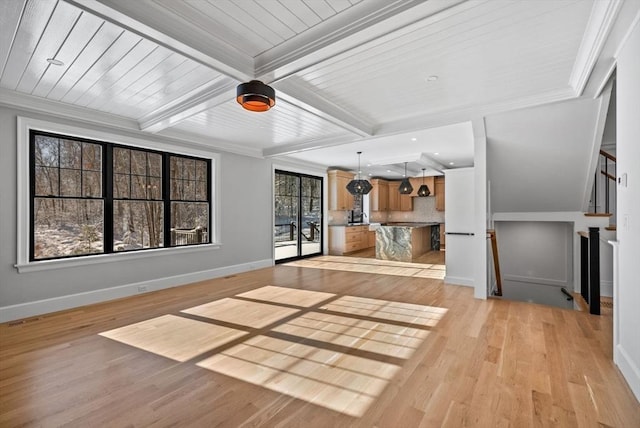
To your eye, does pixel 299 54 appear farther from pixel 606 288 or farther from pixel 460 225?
pixel 606 288

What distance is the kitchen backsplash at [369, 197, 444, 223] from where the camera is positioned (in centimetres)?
1061

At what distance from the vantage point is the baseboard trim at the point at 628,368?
1979 millimetres

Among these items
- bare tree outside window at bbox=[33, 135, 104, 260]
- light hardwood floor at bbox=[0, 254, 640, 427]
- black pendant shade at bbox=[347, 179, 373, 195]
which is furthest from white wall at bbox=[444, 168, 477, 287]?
bare tree outside window at bbox=[33, 135, 104, 260]

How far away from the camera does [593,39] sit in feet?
7.56

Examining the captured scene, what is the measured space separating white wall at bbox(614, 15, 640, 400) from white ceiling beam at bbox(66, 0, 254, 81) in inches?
114

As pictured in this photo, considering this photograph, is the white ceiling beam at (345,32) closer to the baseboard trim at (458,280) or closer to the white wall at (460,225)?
the white wall at (460,225)

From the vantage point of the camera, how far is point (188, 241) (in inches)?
217

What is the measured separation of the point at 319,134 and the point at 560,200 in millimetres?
4313

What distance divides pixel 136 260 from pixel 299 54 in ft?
13.2

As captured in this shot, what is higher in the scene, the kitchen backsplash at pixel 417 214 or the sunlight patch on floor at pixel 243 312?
the kitchen backsplash at pixel 417 214

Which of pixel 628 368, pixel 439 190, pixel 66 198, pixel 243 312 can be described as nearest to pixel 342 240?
pixel 439 190

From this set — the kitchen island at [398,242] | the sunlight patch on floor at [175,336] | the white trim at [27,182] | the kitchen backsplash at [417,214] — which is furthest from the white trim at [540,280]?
the white trim at [27,182]

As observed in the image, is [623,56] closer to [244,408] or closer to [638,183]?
[638,183]

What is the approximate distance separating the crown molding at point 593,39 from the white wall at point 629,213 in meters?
0.16
